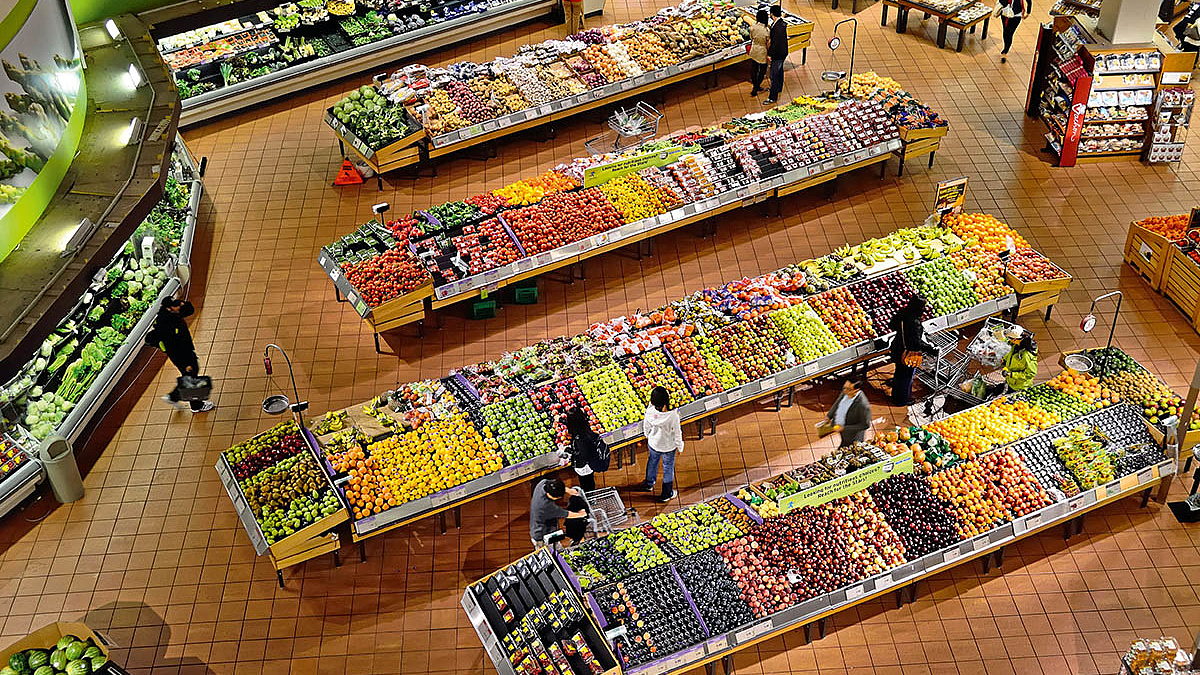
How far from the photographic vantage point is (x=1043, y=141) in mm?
15266

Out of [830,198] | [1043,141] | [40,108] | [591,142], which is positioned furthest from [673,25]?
[40,108]

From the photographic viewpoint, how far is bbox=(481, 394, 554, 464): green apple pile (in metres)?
9.95

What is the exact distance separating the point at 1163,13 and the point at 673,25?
7.07 meters

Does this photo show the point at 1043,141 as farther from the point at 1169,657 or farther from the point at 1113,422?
the point at 1169,657

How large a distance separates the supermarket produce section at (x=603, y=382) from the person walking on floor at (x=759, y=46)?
4606 mm

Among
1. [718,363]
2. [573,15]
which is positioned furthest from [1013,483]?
[573,15]

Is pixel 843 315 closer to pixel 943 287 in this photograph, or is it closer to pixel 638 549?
pixel 943 287

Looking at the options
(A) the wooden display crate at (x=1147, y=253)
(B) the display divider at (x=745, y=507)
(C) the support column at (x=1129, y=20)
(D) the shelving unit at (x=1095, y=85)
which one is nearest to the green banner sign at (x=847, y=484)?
(B) the display divider at (x=745, y=507)

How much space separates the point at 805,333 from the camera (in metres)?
11.0

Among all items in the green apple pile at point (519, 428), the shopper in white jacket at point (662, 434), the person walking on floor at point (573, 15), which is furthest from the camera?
the person walking on floor at point (573, 15)

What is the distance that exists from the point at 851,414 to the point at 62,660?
6494 mm

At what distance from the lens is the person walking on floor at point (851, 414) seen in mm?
9703

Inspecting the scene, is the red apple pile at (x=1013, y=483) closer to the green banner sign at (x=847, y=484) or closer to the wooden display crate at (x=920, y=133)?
the green banner sign at (x=847, y=484)

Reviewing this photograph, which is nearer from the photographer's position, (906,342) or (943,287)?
(906,342)
